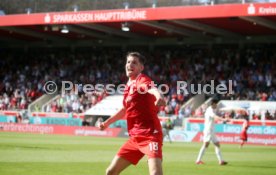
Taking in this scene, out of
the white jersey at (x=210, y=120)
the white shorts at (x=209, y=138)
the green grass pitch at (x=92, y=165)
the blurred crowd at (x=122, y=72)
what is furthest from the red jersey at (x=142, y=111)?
the blurred crowd at (x=122, y=72)

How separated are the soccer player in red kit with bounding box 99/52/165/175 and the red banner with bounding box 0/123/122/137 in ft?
102

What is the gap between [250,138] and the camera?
35.4 m

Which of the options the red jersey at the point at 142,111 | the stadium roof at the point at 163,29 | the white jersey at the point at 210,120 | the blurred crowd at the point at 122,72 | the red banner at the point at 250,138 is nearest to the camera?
the red jersey at the point at 142,111

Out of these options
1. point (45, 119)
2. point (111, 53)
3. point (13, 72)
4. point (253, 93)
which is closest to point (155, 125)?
point (253, 93)

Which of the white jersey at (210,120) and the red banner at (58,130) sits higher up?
the white jersey at (210,120)

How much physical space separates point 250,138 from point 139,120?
27.3m

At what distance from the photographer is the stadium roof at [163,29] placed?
130 feet

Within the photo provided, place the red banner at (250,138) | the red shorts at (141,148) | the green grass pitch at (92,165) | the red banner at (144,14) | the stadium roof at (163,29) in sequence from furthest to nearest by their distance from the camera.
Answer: the stadium roof at (163,29), the red banner at (144,14), the red banner at (250,138), the green grass pitch at (92,165), the red shorts at (141,148)

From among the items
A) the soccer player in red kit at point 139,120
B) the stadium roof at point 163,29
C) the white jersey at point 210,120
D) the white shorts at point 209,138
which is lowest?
the white shorts at point 209,138

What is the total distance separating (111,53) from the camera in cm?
5319

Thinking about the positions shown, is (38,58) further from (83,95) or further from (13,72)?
(83,95)

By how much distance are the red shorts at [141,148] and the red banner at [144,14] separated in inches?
1143

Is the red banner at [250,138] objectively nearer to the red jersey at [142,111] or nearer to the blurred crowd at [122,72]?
the blurred crowd at [122,72]

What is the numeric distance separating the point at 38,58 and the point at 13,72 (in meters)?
2.72
